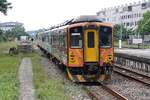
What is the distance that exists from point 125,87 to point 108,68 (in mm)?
2006

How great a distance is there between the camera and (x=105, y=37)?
2139 cm

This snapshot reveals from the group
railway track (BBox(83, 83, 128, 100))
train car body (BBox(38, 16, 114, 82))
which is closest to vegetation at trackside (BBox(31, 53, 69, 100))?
railway track (BBox(83, 83, 128, 100))

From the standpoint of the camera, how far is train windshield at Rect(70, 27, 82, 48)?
21219 millimetres

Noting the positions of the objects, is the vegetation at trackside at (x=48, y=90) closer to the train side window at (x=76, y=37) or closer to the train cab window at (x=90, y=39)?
the train side window at (x=76, y=37)

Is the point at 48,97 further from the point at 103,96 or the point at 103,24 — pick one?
the point at 103,24

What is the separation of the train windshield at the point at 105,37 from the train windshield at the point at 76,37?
3.06 ft

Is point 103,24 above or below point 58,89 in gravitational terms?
above

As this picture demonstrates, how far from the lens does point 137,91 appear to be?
18.3 metres

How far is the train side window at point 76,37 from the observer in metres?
21.2

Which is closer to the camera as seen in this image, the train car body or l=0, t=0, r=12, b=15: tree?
the train car body

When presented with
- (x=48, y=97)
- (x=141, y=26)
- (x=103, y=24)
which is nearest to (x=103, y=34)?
(x=103, y=24)

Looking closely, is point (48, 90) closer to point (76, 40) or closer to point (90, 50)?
point (90, 50)

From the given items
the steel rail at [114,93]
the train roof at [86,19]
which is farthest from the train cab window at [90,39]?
the steel rail at [114,93]

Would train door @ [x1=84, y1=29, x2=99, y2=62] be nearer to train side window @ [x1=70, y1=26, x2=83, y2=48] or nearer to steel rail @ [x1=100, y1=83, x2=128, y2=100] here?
train side window @ [x1=70, y1=26, x2=83, y2=48]
